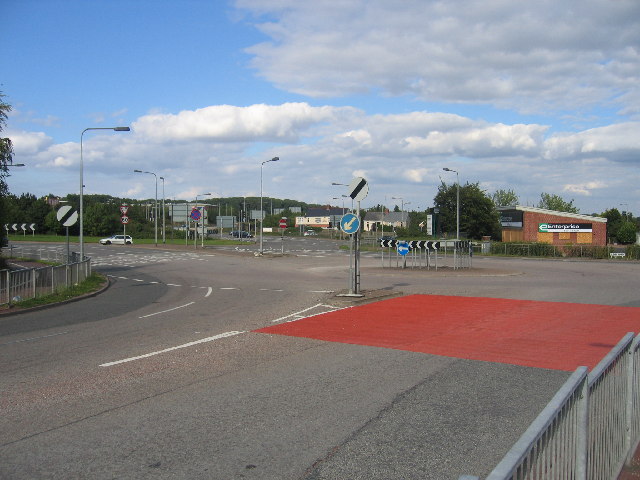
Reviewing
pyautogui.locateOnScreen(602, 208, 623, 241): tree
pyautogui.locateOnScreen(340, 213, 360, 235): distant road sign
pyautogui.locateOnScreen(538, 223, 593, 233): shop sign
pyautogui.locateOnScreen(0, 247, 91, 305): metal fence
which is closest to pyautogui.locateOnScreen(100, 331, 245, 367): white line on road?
pyautogui.locateOnScreen(340, 213, 360, 235): distant road sign

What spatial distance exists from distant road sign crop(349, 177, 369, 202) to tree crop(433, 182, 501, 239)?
5592 cm

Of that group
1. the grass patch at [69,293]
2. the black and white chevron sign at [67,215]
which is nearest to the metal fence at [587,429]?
the grass patch at [69,293]

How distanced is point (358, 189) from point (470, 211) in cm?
5754

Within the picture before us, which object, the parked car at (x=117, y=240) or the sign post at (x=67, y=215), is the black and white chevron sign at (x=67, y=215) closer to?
the sign post at (x=67, y=215)

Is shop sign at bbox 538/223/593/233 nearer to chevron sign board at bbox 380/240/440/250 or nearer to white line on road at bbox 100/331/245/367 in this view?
chevron sign board at bbox 380/240/440/250

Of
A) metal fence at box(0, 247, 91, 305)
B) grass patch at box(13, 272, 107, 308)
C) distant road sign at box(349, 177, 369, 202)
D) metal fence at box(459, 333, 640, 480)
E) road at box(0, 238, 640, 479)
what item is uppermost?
distant road sign at box(349, 177, 369, 202)

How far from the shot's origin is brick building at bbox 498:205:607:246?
239 ft

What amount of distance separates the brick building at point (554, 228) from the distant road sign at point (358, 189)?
60385 mm

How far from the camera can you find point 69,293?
20.2 meters

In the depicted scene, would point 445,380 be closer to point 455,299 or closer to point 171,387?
point 171,387

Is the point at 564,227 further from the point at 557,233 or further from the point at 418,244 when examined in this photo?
the point at 418,244

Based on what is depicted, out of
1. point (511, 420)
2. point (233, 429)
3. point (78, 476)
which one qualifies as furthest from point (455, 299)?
point (78, 476)

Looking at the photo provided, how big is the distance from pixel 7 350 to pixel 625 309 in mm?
14824

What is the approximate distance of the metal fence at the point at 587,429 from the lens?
2627mm
